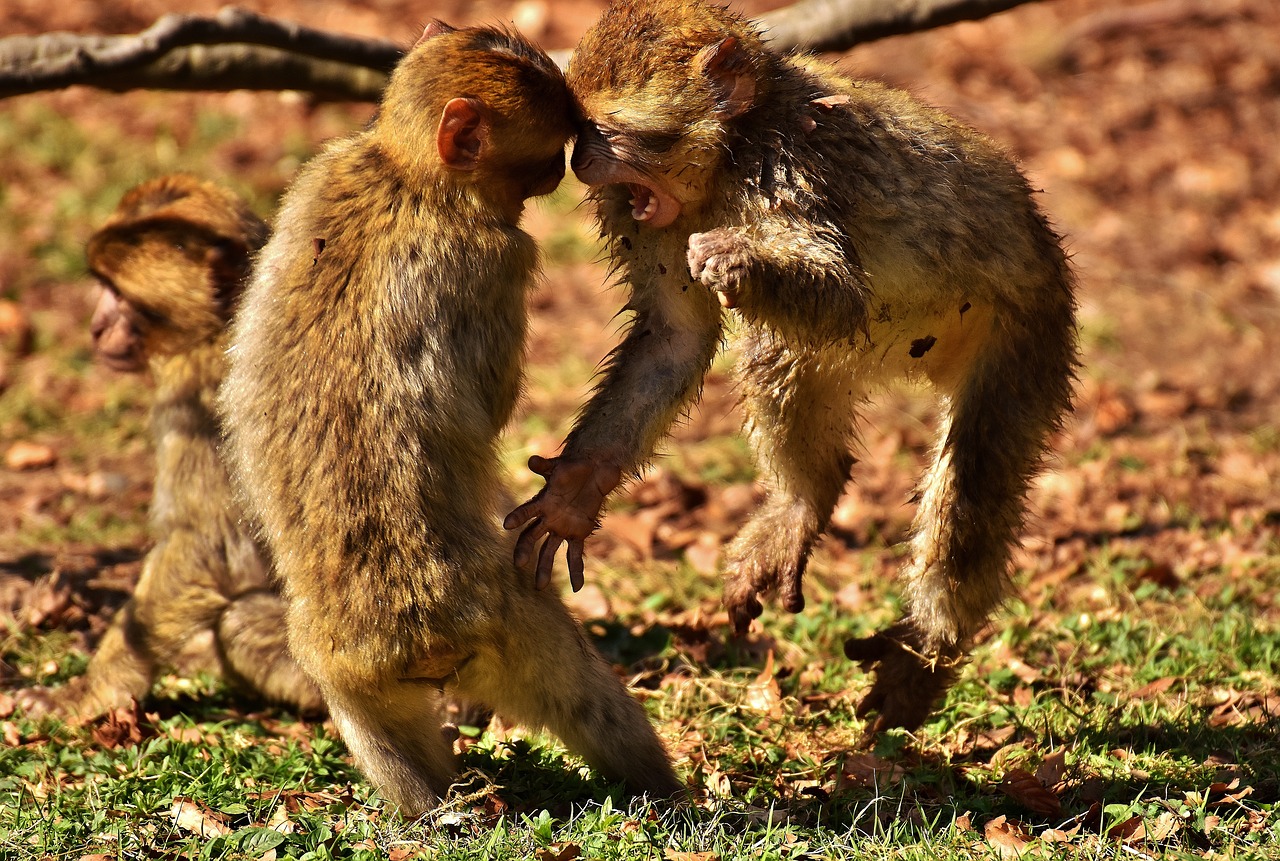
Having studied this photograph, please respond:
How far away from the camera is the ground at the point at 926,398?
5387 mm

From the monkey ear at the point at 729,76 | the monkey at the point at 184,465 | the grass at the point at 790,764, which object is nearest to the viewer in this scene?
the grass at the point at 790,764

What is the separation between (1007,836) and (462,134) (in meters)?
2.42

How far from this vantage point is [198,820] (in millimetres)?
3818

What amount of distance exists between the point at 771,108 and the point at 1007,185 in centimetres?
83

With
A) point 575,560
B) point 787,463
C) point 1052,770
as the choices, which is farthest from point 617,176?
point 1052,770

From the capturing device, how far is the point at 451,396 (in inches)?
148

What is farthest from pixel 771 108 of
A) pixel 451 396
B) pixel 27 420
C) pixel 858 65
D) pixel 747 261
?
pixel 858 65

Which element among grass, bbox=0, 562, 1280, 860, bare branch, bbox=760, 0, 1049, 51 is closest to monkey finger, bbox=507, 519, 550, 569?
grass, bbox=0, 562, 1280, 860

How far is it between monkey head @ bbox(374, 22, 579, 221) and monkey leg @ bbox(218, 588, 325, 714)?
5.78ft

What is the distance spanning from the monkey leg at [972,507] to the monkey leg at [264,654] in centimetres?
193

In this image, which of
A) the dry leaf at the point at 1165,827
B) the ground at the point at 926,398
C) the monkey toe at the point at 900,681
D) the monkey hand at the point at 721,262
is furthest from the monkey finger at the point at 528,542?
the dry leaf at the point at 1165,827

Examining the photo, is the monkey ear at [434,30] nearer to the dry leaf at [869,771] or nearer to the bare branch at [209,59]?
the bare branch at [209,59]

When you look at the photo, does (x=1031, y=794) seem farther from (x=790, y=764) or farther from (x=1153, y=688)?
(x=1153, y=688)

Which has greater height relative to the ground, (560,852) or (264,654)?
(264,654)
